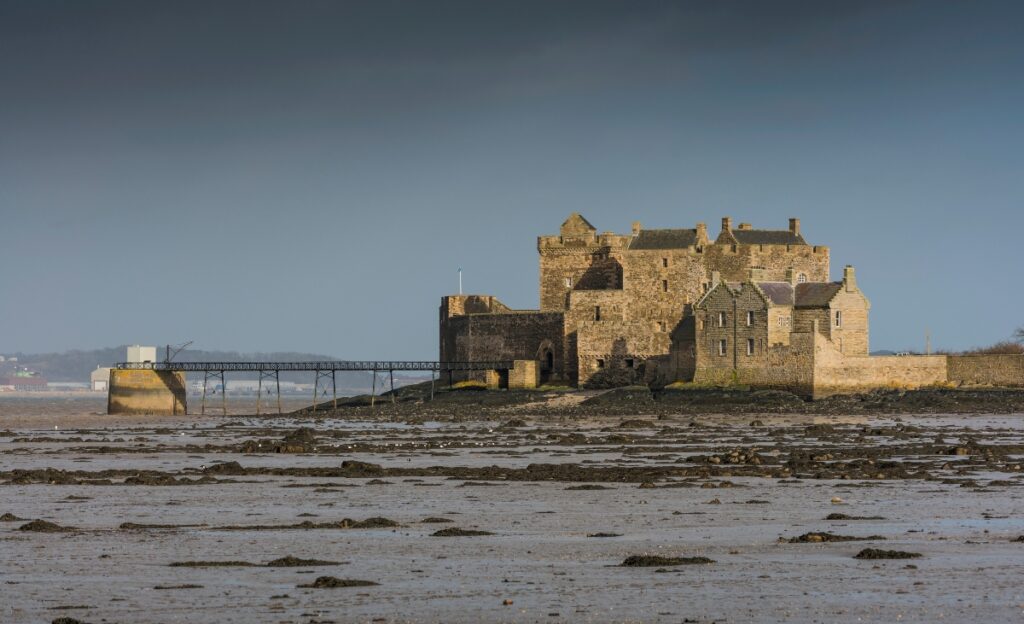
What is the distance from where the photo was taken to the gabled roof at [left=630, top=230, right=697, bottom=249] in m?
82.8

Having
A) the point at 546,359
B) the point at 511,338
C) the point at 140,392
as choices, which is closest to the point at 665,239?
the point at 546,359

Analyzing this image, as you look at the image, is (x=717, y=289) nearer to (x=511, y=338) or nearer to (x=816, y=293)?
(x=816, y=293)

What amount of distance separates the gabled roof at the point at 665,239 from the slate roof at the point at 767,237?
232 centimetres

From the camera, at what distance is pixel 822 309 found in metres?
71.6

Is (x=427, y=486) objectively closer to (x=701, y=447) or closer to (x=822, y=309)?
(x=701, y=447)

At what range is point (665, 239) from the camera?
274ft

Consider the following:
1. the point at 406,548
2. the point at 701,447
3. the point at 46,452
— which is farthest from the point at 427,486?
the point at 46,452

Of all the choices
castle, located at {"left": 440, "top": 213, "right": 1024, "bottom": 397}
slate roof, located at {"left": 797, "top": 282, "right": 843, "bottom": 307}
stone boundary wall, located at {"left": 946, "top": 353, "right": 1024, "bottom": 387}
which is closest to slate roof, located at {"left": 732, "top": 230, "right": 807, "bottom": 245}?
castle, located at {"left": 440, "top": 213, "right": 1024, "bottom": 397}

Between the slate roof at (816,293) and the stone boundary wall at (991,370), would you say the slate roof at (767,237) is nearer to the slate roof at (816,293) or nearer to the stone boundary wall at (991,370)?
the slate roof at (816,293)

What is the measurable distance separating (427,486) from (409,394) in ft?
181

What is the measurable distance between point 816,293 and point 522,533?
51.4 meters

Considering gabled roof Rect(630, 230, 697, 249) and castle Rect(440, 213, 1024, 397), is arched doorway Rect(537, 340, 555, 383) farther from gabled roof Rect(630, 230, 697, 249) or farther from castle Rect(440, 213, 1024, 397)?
gabled roof Rect(630, 230, 697, 249)

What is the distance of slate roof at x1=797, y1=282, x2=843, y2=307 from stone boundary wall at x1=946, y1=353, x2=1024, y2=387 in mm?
6682

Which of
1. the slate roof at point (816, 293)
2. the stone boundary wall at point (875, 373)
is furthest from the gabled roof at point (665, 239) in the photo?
the stone boundary wall at point (875, 373)
